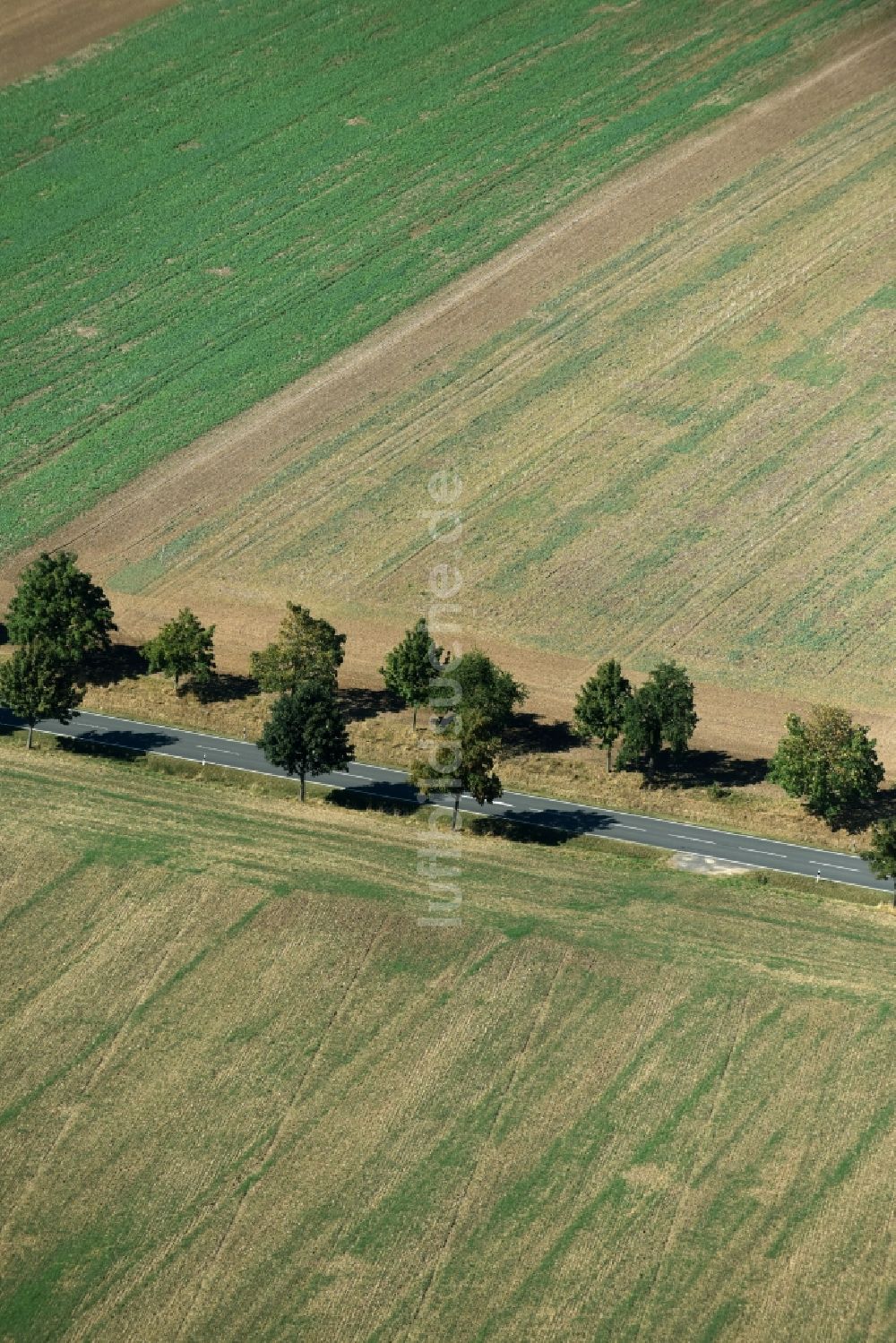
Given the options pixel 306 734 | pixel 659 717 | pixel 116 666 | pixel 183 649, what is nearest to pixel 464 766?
pixel 306 734

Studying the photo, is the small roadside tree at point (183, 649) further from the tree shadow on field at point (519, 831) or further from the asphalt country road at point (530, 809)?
the tree shadow on field at point (519, 831)

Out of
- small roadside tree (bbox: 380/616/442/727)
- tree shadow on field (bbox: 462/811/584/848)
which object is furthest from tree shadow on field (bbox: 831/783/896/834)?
small roadside tree (bbox: 380/616/442/727)

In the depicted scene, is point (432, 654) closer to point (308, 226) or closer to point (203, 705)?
point (203, 705)

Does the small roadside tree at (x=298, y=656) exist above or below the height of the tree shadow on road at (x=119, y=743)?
above

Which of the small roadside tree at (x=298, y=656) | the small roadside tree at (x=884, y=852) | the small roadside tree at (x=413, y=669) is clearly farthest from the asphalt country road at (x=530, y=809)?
the small roadside tree at (x=413, y=669)

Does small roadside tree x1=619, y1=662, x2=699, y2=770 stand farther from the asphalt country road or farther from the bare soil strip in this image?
the bare soil strip

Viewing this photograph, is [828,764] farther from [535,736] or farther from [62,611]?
[62,611]
